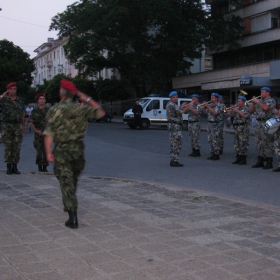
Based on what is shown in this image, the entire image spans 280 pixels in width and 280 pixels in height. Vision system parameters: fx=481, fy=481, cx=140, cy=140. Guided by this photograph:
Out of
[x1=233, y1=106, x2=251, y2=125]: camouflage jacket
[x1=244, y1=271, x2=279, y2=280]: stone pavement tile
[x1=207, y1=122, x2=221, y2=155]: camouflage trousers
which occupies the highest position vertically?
[x1=233, y1=106, x2=251, y2=125]: camouflage jacket

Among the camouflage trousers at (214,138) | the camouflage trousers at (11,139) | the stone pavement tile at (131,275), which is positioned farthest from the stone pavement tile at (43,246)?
the camouflage trousers at (214,138)

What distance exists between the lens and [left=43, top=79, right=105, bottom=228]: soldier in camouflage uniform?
18.4ft

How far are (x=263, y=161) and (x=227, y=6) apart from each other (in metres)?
33.6

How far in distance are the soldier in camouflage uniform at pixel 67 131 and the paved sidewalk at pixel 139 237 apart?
Answer: 0.59 m

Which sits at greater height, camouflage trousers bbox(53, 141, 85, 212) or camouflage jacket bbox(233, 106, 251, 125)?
camouflage jacket bbox(233, 106, 251, 125)

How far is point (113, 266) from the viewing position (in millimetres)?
4449

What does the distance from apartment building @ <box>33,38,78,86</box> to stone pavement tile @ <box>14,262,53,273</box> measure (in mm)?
75314

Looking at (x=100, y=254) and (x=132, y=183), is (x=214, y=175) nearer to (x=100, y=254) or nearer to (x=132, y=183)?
(x=132, y=183)

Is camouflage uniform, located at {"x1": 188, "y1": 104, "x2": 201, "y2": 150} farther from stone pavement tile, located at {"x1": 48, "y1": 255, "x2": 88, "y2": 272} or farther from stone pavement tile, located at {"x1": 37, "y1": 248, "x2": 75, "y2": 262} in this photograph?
stone pavement tile, located at {"x1": 48, "y1": 255, "x2": 88, "y2": 272}

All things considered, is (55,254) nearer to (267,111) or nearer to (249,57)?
(267,111)

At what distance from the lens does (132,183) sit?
358 inches

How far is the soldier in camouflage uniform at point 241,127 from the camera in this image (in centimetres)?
1212

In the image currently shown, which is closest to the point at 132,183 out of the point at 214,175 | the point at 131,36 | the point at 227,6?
the point at 214,175

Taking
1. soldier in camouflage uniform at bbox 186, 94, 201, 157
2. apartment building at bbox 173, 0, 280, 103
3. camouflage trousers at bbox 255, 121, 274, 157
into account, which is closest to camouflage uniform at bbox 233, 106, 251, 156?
camouflage trousers at bbox 255, 121, 274, 157
